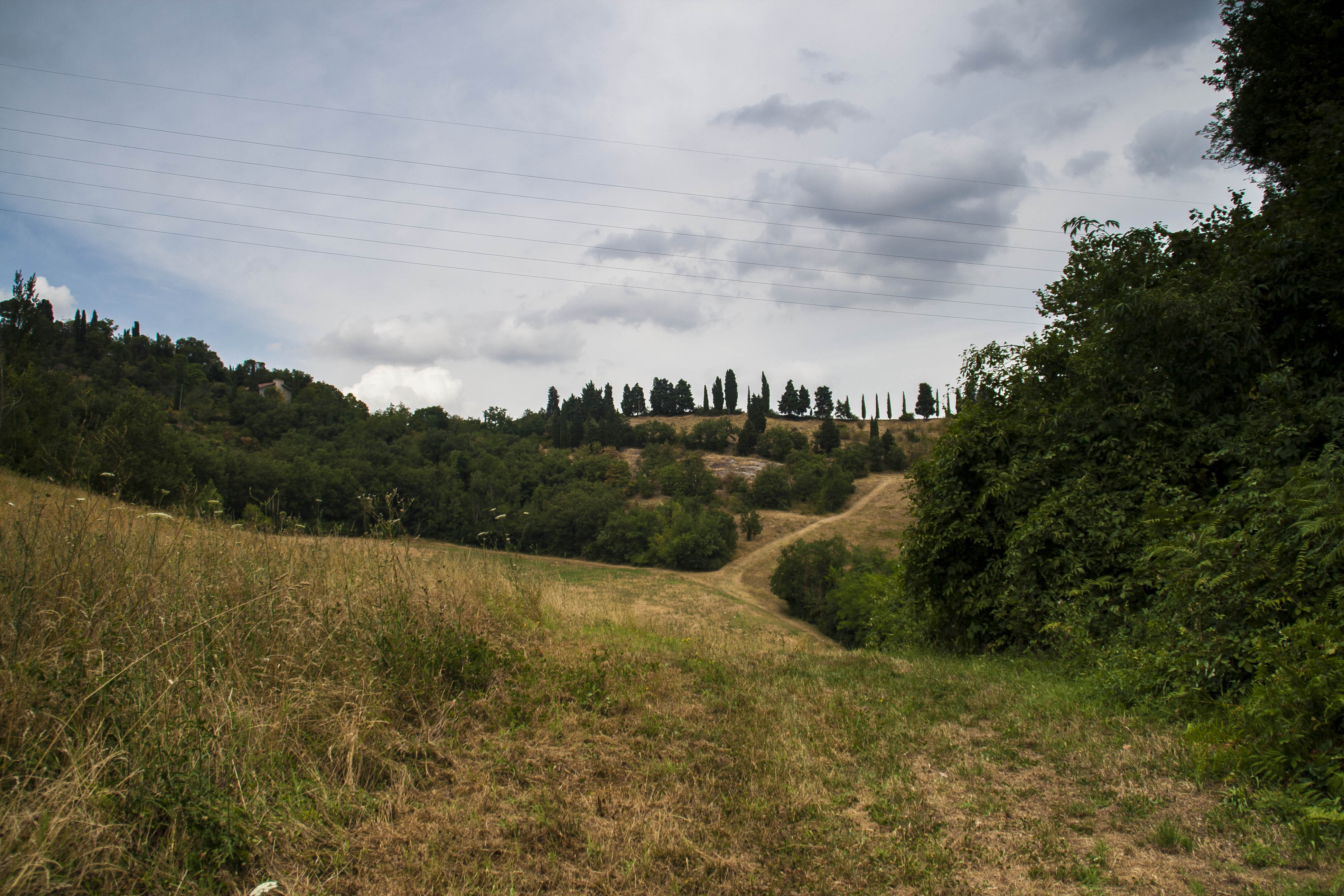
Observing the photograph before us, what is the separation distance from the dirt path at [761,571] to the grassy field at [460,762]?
3973 cm

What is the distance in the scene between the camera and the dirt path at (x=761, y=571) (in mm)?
51062

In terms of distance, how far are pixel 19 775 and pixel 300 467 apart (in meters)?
59.7

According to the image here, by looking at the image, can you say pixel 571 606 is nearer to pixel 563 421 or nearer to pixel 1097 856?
pixel 1097 856

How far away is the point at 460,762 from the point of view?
4.38 metres

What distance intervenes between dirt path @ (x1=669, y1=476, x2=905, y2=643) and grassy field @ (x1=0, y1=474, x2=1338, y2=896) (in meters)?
39.7

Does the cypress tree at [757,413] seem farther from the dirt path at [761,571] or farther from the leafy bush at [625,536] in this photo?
the leafy bush at [625,536]

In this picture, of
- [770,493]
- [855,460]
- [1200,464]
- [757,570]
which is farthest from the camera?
[855,460]

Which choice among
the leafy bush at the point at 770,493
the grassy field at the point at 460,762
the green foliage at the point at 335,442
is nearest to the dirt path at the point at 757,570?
the green foliage at the point at 335,442

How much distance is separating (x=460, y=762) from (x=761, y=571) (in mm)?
61605

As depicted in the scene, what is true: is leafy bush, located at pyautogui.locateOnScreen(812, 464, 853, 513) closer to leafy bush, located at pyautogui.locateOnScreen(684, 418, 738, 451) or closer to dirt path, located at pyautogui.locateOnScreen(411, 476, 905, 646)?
dirt path, located at pyautogui.locateOnScreen(411, 476, 905, 646)

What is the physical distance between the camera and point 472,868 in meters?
3.28

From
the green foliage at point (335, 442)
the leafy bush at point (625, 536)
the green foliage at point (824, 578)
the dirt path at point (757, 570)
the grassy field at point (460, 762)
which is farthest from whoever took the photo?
the leafy bush at point (625, 536)

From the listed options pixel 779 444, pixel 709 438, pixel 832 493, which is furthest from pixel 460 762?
pixel 709 438

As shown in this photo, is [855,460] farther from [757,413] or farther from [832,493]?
[757,413]
